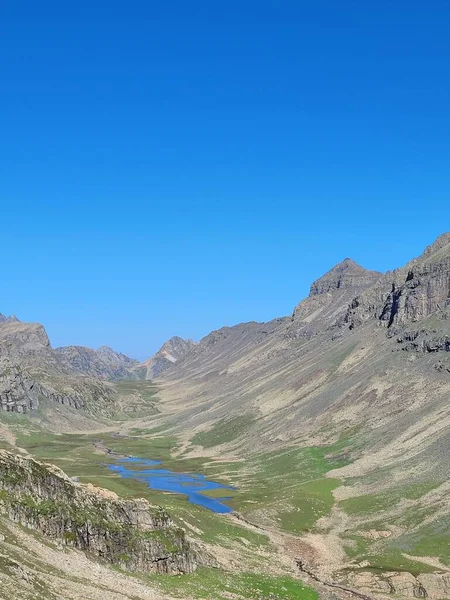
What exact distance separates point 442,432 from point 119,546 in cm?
11804

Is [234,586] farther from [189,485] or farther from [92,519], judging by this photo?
[189,485]

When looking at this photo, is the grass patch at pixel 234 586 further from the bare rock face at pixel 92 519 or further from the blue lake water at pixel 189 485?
the blue lake water at pixel 189 485

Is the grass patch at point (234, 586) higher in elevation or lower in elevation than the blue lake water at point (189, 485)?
lower

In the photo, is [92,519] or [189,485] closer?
[92,519]

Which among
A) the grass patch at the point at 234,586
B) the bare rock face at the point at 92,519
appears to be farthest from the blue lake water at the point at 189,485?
the bare rock face at the point at 92,519

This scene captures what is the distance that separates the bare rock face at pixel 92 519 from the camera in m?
66.2

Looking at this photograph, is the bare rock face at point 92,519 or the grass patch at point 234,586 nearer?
the bare rock face at point 92,519

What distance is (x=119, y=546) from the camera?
7081 centimetres

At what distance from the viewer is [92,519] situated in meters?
70.4

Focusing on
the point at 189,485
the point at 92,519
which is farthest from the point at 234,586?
the point at 189,485

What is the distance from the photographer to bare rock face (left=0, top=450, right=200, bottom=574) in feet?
217

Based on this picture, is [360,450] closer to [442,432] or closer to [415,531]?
[442,432]

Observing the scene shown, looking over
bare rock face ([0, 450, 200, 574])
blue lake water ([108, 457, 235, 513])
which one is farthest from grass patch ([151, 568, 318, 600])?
blue lake water ([108, 457, 235, 513])

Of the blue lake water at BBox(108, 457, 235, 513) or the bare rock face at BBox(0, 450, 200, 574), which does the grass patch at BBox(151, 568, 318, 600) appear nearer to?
the bare rock face at BBox(0, 450, 200, 574)
